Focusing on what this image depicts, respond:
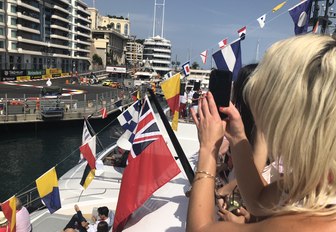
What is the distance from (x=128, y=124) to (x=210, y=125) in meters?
7.49

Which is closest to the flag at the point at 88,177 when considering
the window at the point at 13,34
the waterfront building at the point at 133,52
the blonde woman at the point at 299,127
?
the blonde woman at the point at 299,127

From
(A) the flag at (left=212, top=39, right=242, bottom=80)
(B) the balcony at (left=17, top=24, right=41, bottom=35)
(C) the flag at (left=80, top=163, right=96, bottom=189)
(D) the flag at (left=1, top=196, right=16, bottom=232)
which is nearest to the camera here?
(D) the flag at (left=1, top=196, right=16, bottom=232)

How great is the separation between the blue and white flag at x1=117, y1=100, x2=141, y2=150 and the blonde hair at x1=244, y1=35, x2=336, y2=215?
274 inches

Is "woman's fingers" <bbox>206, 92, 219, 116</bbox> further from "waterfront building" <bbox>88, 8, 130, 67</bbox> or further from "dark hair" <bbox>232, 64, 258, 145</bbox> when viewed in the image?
"waterfront building" <bbox>88, 8, 130, 67</bbox>

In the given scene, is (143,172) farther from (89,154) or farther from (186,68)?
(186,68)

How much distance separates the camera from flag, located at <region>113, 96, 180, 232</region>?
11.7 feet

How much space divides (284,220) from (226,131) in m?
0.58

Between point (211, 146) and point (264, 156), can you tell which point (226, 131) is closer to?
point (211, 146)

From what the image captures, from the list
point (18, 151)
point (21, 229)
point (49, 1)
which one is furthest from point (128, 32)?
point (21, 229)

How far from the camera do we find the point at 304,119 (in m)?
1.04

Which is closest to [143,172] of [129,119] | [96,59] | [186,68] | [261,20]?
[129,119]

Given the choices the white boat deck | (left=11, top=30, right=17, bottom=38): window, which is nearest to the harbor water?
the white boat deck

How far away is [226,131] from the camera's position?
151cm

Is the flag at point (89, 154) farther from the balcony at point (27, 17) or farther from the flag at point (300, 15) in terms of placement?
the balcony at point (27, 17)
